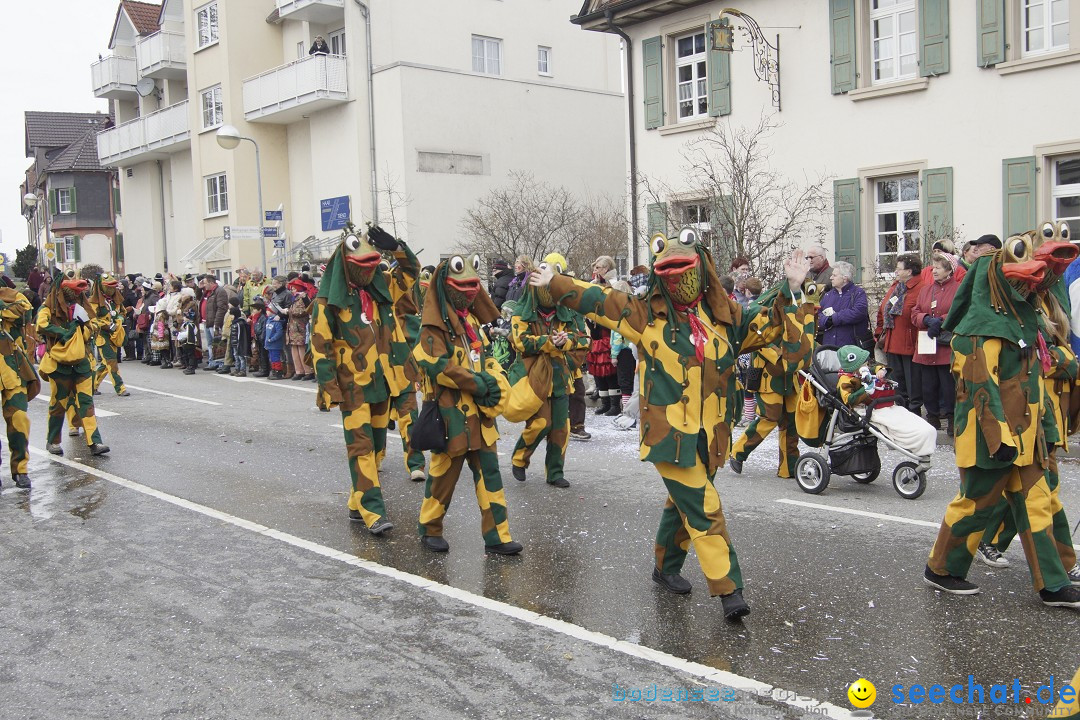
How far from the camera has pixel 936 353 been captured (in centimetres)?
1083

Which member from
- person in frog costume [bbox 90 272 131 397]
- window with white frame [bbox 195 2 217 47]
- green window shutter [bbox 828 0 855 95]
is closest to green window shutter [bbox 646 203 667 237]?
green window shutter [bbox 828 0 855 95]

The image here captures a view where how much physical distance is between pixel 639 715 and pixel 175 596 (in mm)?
3043

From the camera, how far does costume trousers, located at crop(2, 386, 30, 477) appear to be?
362 inches

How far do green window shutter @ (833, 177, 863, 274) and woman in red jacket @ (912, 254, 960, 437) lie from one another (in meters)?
6.23

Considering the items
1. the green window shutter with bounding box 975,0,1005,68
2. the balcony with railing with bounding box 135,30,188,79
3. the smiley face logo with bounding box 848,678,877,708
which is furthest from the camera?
the balcony with railing with bounding box 135,30,188,79

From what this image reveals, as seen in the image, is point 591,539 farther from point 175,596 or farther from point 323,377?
point 175,596

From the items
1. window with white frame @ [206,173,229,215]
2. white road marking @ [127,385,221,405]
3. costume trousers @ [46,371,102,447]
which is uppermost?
window with white frame @ [206,173,229,215]

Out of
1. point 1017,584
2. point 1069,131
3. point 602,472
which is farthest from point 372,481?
point 1069,131

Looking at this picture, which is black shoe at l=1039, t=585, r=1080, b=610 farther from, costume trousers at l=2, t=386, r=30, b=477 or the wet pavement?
costume trousers at l=2, t=386, r=30, b=477

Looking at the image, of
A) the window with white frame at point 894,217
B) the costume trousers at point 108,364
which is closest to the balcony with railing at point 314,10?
the costume trousers at point 108,364

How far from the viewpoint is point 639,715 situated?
4.19 m

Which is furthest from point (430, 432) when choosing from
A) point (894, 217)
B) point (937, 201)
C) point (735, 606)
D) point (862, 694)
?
point (894, 217)

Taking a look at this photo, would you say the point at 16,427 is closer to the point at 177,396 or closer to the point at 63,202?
the point at 177,396

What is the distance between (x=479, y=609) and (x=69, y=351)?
6582 mm
